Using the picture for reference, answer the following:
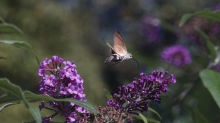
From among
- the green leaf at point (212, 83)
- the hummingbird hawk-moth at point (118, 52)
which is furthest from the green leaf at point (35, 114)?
the green leaf at point (212, 83)

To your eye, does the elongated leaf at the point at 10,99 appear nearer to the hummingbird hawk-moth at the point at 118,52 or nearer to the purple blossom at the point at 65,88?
the purple blossom at the point at 65,88

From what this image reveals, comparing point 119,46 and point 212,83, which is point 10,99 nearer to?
point 119,46

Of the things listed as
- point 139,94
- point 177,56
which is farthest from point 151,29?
point 139,94

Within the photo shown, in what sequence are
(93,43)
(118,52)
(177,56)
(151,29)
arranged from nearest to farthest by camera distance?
(118,52)
(177,56)
(151,29)
(93,43)

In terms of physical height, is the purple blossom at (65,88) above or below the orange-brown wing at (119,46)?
below

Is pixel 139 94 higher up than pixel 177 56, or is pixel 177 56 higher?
pixel 177 56

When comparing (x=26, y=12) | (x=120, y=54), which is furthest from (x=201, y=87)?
(x=26, y=12)

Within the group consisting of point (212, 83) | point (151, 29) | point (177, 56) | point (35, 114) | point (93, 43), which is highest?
point (93, 43)

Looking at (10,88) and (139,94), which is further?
(139,94)
